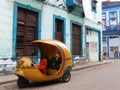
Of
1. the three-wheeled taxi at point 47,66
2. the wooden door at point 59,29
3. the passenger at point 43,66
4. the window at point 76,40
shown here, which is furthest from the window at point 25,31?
the window at point 76,40

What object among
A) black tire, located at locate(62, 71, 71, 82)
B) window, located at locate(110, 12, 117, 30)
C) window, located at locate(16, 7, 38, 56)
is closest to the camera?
black tire, located at locate(62, 71, 71, 82)

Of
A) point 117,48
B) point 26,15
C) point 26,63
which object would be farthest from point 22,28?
point 117,48

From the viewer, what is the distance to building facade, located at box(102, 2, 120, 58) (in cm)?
4121

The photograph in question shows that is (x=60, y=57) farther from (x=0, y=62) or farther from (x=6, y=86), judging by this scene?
(x=0, y=62)

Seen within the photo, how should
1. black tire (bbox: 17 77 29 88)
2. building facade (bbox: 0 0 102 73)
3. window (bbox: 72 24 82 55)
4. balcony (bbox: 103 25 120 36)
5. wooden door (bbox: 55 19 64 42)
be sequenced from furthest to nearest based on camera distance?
balcony (bbox: 103 25 120 36) → window (bbox: 72 24 82 55) → wooden door (bbox: 55 19 64 42) → building facade (bbox: 0 0 102 73) → black tire (bbox: 17 77 29 88)

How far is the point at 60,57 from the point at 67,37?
29.5 feet

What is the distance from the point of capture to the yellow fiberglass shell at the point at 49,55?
10.5 meters

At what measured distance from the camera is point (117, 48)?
4125cm

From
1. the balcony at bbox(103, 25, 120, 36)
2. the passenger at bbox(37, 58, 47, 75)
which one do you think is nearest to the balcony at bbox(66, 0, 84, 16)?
the passenger at bbox(37, 58, 47, 75)

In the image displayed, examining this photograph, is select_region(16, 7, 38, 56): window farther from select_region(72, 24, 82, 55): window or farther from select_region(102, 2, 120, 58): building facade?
select_region(102, 2, 120, 58): building facade

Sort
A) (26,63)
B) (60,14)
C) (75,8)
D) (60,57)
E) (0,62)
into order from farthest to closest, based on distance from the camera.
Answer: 1. (75,8)
2. (60,14)
3. (0,62)
4. (60,57)
5. (26,63)

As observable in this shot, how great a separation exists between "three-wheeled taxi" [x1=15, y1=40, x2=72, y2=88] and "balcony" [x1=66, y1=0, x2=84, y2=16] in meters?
8.75

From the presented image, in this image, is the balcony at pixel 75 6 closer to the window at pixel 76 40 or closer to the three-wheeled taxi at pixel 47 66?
the window at pixel 76 40

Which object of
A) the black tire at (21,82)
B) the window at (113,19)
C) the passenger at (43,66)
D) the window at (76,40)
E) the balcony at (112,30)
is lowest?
the black tire at (21,82)
